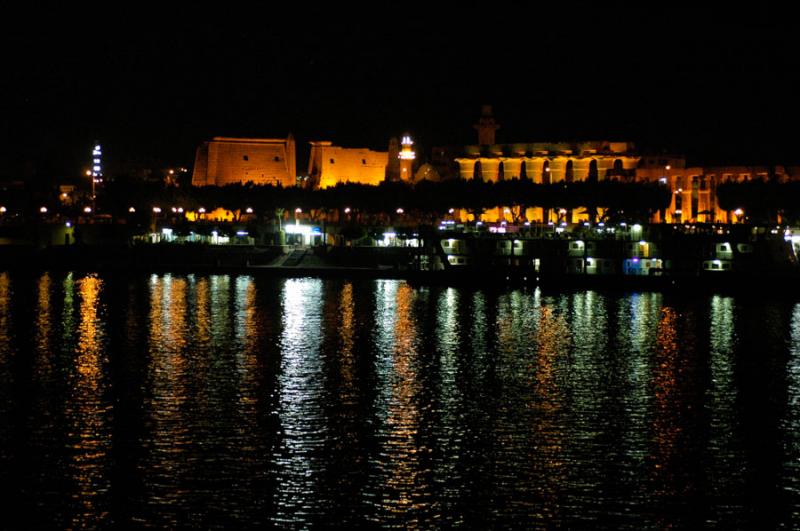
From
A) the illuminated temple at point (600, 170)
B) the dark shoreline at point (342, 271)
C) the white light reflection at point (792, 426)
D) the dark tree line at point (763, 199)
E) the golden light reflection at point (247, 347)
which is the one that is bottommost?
the white light reflection at point (792, 426)

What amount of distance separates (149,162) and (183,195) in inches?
1736

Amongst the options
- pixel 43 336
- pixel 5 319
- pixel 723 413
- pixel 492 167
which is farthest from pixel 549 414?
pixel 492 167

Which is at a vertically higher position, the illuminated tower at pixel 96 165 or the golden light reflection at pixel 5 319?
the illuminated tower at pixel 96 165

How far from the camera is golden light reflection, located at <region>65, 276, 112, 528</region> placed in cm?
1634

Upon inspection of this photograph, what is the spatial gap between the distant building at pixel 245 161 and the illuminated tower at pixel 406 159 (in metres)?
7.56

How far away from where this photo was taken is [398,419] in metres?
21.7

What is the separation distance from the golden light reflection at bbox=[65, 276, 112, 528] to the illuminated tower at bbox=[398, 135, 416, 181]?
42.3 m

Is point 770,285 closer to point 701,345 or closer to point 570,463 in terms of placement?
point 701,345

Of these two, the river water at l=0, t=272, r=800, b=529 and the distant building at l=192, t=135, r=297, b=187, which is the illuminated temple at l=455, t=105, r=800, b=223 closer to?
the distant building at l=192, t=135, r=297, b=187

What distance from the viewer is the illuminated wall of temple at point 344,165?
76.8 m

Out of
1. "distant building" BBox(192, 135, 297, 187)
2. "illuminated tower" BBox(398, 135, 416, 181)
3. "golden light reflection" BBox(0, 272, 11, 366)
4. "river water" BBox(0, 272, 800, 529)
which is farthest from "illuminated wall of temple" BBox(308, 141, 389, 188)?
"river water" BBox(0, 272, 800, 529)

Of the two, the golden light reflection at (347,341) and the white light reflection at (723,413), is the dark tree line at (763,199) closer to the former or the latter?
the golden light reflection at (347,341)

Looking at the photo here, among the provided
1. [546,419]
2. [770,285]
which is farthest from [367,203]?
[546,419]

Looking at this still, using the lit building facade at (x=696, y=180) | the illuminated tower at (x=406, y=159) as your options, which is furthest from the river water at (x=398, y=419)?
the illuminated tower at (x=406, y=159)
